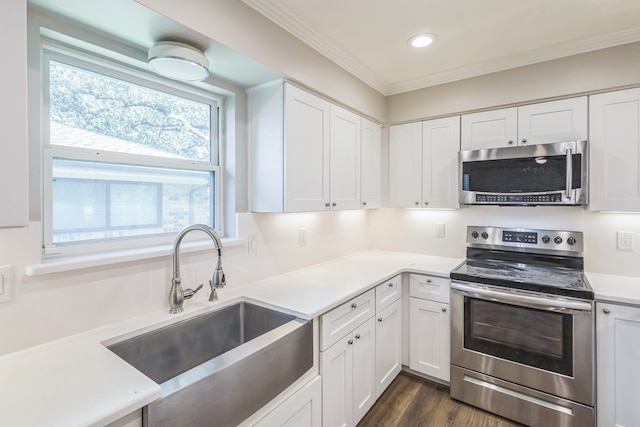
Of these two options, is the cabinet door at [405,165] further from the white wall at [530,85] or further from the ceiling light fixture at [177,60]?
the ceiling light fixture at [177,60]

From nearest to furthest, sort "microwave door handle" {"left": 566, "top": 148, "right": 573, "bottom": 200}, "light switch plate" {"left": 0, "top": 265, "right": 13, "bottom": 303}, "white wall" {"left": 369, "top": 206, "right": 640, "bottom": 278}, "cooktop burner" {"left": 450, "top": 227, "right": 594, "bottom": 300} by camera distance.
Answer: "light switch plate" {"left": 0, "top": 265, "right": 13, "bottom": 303}
"cooktop burner" {"left": 450, "top": 227, "right": 594, "bottom": 300}
"microwave door handle" {"left": 566, "top": 148, "right": 573, "bottom": 200}
"white wall" {"left": 369, "top": 206, "right": 640, "bottom": 278}

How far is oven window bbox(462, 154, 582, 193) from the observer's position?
208 cm

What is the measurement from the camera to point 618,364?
1745 millimetres

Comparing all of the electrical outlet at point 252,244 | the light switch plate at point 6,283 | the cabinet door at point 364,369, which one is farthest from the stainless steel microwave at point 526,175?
the light switch plate at point 6,283

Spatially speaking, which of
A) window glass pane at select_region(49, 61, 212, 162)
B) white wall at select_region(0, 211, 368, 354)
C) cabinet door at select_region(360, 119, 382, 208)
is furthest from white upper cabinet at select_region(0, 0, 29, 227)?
cabinet door at select_region(360, 119, 382, 208)

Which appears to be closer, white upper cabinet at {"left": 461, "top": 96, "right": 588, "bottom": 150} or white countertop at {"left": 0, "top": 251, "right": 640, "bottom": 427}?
white countertop at {"left": 0, "top": 251, "right": 640, "bottom": 427}

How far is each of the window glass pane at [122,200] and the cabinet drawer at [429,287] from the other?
5.24 ft

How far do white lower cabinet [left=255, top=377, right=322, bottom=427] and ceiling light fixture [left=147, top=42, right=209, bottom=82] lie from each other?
1.55m

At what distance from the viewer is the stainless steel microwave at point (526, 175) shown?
2.05m

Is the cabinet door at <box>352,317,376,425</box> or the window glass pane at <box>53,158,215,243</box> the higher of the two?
the window glass pane at <box>53,158,215,243</box>

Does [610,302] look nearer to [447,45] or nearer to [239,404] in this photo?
[447,45]

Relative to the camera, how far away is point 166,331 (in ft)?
4.62

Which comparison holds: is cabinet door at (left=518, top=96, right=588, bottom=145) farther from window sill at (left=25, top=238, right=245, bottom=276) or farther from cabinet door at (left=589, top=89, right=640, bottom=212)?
window sill at (left=25, top=238, right=245, bottom=276)

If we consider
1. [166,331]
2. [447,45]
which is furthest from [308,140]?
[166,331]
